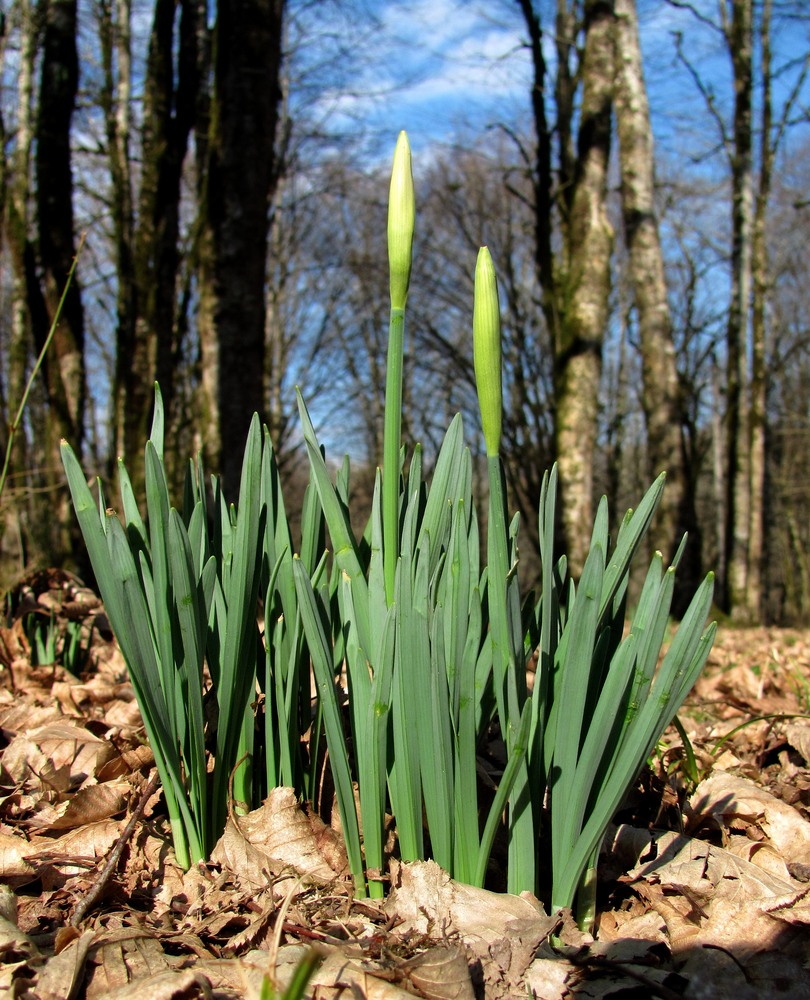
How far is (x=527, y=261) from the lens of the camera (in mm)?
14273

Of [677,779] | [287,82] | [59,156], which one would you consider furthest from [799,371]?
[677,779]

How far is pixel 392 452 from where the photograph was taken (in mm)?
1029

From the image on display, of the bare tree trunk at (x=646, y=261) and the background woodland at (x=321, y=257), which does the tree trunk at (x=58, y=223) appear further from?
the bare tree trunk at (x=646, y=261)

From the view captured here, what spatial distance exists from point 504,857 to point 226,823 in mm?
436

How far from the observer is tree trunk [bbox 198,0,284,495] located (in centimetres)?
374

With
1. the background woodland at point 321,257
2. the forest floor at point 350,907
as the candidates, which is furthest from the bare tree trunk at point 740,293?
the forest floor at point 350,907

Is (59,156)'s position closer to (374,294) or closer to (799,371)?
(374,294)

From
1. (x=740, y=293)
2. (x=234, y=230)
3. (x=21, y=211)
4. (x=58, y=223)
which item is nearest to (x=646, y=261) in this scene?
(x=740, y=293)

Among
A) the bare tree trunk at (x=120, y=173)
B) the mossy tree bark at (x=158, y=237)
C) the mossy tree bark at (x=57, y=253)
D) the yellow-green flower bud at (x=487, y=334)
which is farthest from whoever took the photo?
the bare tree trunk at (x=120, y=173)

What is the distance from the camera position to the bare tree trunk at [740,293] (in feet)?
29.9

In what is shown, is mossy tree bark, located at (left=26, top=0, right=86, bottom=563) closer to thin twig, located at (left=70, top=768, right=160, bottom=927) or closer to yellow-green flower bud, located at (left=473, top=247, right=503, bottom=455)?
thin twig, located at (left=70, top=768, right=160, bottom=927)

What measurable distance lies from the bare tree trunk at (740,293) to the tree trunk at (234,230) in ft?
Answer: 21.8

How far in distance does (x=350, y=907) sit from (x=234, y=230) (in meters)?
3.34

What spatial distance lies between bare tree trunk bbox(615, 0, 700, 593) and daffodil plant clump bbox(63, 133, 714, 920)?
231 inches
